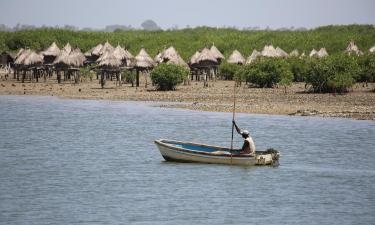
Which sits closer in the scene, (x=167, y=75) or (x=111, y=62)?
(x=167, y=75)

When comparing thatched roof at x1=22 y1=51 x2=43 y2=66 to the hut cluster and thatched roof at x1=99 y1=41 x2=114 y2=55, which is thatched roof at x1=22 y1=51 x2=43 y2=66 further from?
thatched roof at x1=99 y1=41 x2=114 y2=55

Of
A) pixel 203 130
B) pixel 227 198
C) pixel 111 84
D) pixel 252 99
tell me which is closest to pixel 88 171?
pixel 227 198

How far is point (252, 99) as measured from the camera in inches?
1972

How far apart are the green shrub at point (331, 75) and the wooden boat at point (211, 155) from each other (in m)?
23.4

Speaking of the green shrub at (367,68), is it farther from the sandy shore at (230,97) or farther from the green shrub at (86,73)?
the green shrub at (86,73)

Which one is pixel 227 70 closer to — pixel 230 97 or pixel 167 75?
pixel 167 75

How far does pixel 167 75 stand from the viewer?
5678cm

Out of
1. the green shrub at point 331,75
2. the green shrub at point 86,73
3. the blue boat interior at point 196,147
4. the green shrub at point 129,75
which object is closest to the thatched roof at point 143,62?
the green shrub at point 129,75

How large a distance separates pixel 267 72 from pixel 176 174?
30145 millimetres

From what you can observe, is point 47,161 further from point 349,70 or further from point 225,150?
point 349,70

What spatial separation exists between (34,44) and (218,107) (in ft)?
148

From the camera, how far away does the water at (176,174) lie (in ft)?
73.4

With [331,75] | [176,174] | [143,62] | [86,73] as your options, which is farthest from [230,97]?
[176,174]

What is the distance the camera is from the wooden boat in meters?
28.8
